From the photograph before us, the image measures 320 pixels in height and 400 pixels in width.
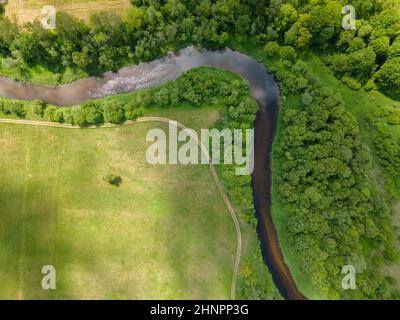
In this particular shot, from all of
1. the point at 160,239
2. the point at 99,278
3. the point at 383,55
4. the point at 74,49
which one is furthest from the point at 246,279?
the point at 74,49

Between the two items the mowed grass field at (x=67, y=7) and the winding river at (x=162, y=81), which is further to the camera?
the winding river at (x=162, y=81)

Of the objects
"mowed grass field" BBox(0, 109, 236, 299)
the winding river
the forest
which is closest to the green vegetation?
"mowed grass field" BBox(0, 109, 236, 299)

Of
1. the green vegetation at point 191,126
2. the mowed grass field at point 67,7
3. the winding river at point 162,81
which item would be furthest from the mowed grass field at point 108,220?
the mowed grass field at point 67,7

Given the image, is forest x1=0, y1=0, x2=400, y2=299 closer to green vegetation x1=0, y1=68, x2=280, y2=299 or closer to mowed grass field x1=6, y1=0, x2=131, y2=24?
green vegetation x1=0, y1=68, x2=280, y2=299

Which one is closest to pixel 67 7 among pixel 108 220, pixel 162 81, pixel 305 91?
pixel 162 81

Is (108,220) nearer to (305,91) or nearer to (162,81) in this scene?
(162,81)

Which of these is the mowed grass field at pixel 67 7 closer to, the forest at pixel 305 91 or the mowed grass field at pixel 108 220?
the forest at pixel 305 91
